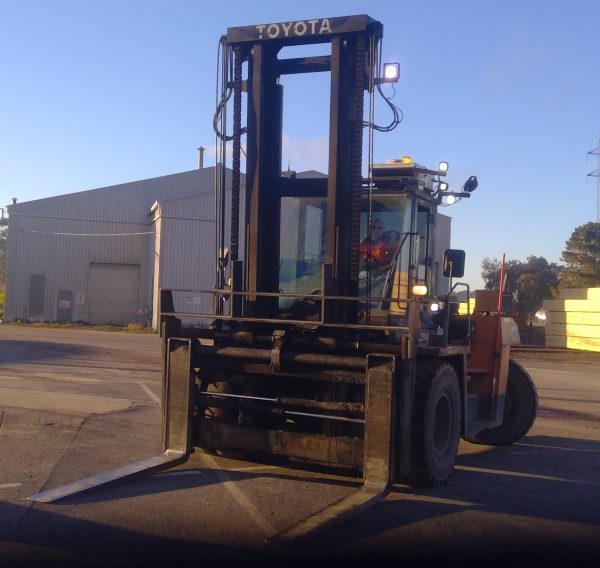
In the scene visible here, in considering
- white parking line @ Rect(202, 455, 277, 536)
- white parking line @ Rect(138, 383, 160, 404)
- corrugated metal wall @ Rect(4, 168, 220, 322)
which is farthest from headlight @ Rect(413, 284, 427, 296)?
corrugated metal wall @ Rect(4, 168, 220, 322)

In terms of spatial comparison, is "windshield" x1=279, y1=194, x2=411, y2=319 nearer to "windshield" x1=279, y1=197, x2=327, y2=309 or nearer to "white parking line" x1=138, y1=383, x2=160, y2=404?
"windshield" x1=279, y1=197, x2=327, y2=309

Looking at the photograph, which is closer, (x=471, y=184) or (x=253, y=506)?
(x=253, y=506)

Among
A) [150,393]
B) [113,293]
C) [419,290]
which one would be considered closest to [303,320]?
[419,290]

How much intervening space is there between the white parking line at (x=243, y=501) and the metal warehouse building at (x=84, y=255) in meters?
40.6

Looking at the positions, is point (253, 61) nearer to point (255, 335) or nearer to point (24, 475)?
point (255, 335)

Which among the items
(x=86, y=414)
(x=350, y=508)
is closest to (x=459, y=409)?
(x=350, y=508)

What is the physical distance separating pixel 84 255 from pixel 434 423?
4393 centimetres

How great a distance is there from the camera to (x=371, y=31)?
850cm

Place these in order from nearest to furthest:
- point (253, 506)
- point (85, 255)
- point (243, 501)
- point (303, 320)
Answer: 1. point (253, 506)
2. point (243, 501)
3. point (303, 320)
4. point (85, 255)

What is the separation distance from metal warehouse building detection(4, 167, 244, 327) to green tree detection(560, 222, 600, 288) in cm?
2870

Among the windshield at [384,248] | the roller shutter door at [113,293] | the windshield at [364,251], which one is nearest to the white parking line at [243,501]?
the windshield at [364,251]

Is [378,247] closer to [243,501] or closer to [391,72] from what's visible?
[391,72]

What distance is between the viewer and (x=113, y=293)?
163ft

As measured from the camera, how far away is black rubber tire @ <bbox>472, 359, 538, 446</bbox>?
436 inches
